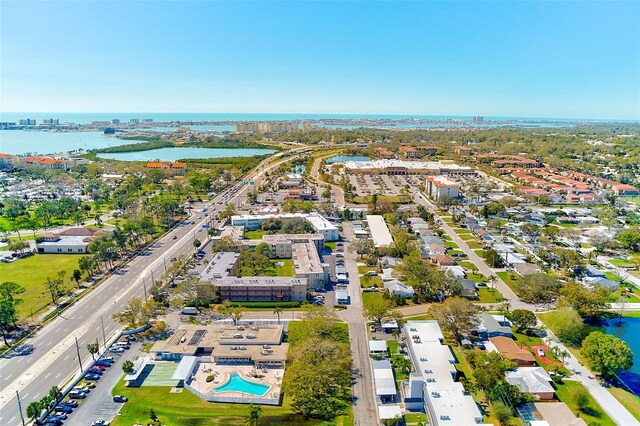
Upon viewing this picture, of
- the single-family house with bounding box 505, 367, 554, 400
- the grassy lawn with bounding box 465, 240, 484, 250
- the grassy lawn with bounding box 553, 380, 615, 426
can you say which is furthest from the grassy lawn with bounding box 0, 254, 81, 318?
the grassy lawn with bounding box 465, 240, 484, 250

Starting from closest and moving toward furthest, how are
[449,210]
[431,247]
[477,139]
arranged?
1. [431,247]
2. [449,210]
3. [477,139]

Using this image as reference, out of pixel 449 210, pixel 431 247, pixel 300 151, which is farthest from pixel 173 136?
pixel 431 247

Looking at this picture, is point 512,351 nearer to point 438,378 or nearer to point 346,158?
point 438,378

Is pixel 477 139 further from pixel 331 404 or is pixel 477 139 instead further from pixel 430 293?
pixel 331 404

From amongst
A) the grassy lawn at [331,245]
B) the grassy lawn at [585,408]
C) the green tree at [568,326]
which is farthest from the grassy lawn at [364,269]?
the grassy lawn at [585,408]

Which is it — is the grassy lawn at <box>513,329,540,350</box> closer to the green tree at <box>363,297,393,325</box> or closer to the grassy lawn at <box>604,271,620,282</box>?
the green tree at <box>363,297,393,325</box>
